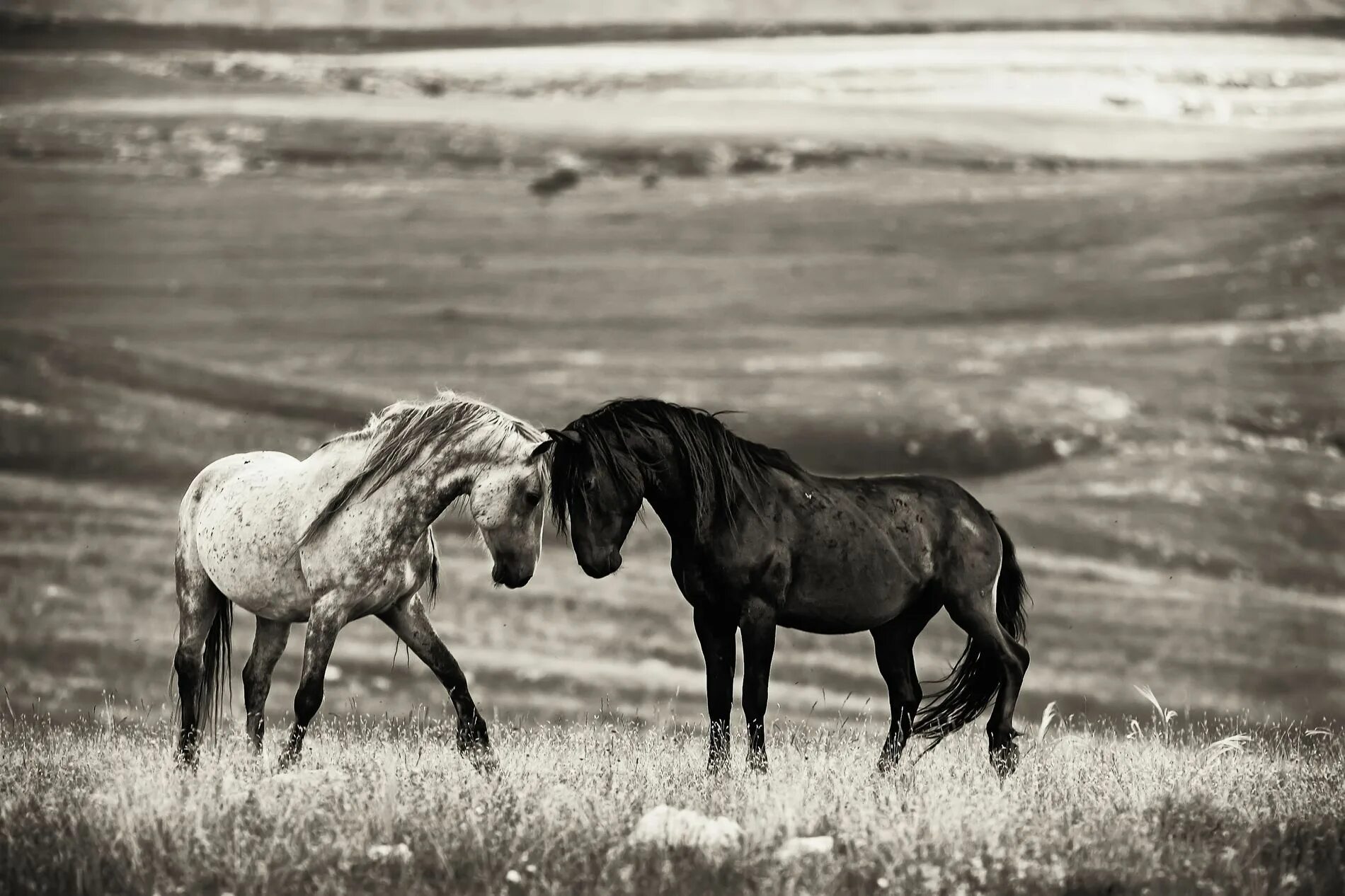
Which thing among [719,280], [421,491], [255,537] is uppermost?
[421,491]

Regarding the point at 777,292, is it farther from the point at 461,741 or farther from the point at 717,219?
the point at 461,741

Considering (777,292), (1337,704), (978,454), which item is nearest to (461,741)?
(1337,704)

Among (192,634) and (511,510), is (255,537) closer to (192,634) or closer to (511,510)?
(192,634)

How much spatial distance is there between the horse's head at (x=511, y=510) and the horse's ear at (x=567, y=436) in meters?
0.14

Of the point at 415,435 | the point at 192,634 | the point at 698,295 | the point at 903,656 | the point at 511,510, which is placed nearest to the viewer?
the point at 511,510

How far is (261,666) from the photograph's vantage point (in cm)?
835

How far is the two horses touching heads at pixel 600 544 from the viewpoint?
756 centimetres

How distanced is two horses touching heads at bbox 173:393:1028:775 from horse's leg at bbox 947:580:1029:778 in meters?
0.01

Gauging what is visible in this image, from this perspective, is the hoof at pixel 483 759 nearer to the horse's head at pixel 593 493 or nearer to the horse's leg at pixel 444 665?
the horse's leg at pixel 444 665

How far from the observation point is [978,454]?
40.1 meters

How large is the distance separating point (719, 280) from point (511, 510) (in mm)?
37668

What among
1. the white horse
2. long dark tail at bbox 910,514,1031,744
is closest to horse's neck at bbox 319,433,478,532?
the white horse

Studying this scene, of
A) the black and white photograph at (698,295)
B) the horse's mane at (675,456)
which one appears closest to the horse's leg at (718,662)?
the horse's mane at (675,456)

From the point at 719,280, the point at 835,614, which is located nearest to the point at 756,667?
the point at 835,614
